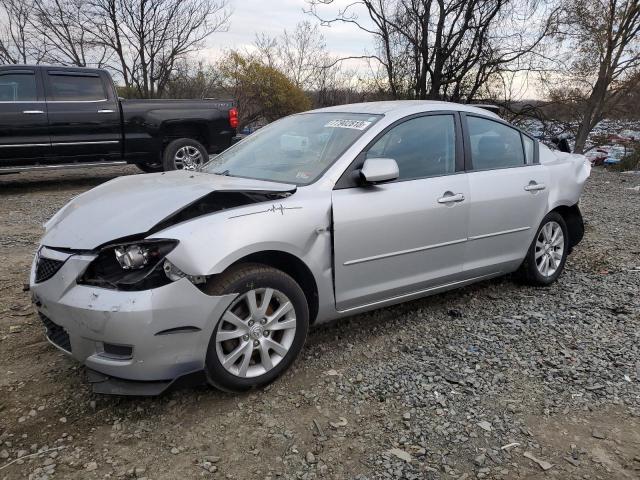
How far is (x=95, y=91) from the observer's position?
873 centimetres

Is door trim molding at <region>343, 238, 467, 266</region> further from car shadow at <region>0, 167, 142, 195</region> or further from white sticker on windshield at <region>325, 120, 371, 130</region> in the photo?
car shadow at <region>0, 167, 142, 195</region>

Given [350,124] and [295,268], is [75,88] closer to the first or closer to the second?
[350,124]

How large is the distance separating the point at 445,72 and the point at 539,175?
8525mm

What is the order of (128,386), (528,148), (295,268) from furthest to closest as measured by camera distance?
(528,148) < (295,268) < (128,386)

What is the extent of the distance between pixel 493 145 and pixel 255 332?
2577 millimetres

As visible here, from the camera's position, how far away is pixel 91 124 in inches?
338

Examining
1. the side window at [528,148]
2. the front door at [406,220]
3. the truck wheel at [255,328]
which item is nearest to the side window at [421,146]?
the front door at [406,220]

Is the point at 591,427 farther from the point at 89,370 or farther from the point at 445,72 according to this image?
the point at 445,72

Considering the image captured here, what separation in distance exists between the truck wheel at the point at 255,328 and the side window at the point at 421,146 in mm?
1119

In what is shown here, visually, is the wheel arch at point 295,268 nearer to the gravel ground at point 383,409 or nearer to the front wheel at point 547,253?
the gravel ground at point 383,409

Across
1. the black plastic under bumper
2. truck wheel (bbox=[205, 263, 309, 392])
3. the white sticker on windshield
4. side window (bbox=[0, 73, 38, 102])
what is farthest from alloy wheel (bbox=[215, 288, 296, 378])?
side window (bbox=[0, 73, 38, 102])

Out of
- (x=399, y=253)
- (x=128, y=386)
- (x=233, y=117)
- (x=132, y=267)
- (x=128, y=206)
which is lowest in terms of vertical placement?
(x=128, y=386)

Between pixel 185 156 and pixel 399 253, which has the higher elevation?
pixel 185 156

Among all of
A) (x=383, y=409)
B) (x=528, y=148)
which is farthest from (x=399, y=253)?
(x=528, y=148)
